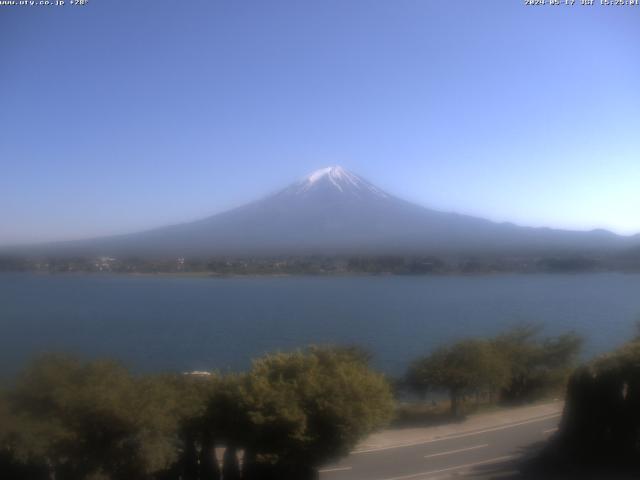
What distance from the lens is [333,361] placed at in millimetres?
6125

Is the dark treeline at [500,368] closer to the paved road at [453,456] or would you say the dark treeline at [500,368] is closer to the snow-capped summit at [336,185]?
the paved road at [453,456]

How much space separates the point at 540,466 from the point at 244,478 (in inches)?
143

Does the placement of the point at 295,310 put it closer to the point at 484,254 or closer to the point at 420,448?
the point at 420,448

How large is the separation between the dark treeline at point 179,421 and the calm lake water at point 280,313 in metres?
1.09

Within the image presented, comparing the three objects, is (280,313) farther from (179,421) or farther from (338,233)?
(338,233)


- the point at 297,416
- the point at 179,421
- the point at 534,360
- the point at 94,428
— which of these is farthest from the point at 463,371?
the point at 94,428

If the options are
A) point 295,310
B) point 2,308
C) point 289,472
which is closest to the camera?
point 289,472

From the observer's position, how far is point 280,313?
62.5 ft

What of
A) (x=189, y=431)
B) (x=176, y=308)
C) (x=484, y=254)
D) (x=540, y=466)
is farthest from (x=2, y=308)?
(x=484, y=254)

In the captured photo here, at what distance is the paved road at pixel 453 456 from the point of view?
19.4 feet

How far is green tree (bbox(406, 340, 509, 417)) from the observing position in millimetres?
9219

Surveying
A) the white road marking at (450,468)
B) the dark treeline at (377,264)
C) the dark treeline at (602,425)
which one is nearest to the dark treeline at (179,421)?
the white road marking at (450,468)

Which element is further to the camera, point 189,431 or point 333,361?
point 333,361

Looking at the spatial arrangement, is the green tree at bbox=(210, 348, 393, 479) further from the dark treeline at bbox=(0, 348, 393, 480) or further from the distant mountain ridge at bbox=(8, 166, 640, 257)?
the distant mountain ridge at bbox=(8, 166, 640, 257)
